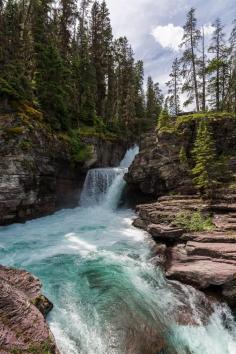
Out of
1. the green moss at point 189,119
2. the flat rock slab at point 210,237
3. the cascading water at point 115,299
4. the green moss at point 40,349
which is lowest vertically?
the cascading water at point 115,299

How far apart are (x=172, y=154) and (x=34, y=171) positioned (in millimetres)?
11634

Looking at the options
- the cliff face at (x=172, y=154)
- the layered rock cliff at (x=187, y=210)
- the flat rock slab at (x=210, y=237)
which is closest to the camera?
the layered rock cliff at (x=187, y=210)

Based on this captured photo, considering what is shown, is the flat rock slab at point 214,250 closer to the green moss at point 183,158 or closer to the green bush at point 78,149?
the green moss at point 183,158

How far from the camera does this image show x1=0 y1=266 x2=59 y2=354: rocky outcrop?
577 cm

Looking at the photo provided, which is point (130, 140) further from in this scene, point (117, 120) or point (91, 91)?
point (91, 91)

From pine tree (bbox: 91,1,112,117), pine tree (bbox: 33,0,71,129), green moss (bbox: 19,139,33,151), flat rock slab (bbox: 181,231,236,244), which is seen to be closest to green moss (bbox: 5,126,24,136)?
green moss (bbox: 19,139,33,151)

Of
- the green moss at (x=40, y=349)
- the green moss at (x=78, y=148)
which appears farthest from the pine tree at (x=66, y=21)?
the green moss at (x=40, y=349)

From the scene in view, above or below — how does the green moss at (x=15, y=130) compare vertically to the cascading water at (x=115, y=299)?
above

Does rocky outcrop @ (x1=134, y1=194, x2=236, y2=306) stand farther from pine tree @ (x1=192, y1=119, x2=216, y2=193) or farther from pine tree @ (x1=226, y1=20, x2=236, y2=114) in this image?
pine tree @ (x1=226, y1=20, x2=236, y2=114)

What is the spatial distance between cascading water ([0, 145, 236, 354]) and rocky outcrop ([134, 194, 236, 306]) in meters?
0.58

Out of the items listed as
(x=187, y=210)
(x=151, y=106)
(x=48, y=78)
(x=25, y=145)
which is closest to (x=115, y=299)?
(x=187, y=210)

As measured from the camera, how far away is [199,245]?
12.0 m

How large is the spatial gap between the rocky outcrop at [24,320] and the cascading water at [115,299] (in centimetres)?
77

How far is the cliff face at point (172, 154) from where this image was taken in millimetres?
21875
